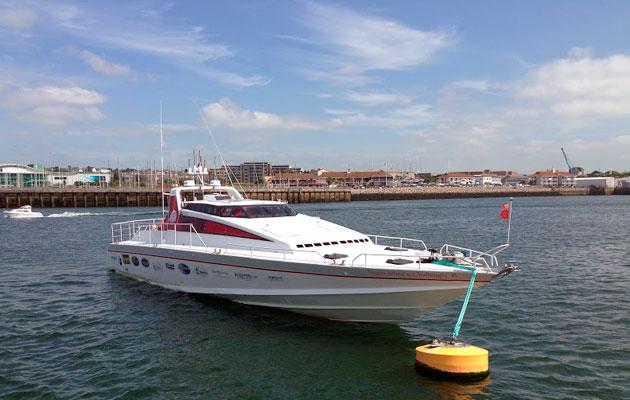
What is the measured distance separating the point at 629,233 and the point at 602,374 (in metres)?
30.1

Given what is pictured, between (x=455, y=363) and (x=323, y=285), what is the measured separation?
155 inches

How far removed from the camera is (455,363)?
381 inches

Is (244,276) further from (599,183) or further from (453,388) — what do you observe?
(599,183)

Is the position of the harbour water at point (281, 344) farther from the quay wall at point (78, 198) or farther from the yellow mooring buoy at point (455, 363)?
the quay wall at point (78, 198)

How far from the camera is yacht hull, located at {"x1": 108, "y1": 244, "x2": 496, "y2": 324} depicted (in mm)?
11445

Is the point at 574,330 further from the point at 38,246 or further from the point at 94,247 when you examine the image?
the point at 38,246

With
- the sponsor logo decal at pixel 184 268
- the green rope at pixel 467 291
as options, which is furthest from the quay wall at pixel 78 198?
the green rope at pixel 467 291

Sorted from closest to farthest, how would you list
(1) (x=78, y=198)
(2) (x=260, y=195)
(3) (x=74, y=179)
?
(1) (x=78, y=198) → (2) (x=260, y=195) → (3) (x=74, y=179)

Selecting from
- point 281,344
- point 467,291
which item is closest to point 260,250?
point 281,344

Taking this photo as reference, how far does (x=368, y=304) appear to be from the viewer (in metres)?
12.2

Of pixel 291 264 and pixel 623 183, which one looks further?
pixel 623 183

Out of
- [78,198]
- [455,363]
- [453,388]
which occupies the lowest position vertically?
→ [453,388]

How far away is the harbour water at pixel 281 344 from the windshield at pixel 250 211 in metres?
2.96

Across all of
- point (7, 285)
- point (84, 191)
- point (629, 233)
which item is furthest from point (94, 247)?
point (84, 191)
